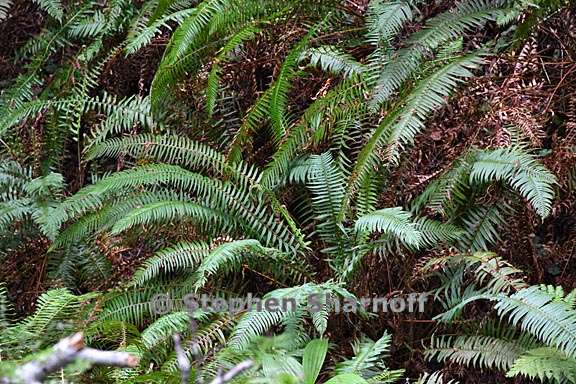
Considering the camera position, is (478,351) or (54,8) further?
(54,8)

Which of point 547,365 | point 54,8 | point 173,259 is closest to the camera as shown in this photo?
point 547,365

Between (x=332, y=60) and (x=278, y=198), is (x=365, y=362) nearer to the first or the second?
(x=278, y=198)

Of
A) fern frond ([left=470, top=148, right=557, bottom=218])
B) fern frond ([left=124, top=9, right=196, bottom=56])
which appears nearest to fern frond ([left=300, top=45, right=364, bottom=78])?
fern frond ([left=124, top=9, right=196, bottom=56])

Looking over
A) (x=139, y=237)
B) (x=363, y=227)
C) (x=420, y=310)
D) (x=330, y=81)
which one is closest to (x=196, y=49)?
(x=330, y=81)

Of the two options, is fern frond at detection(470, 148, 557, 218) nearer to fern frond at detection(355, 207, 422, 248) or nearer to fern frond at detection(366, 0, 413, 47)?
fern frond at detection(355, 207, 422, 248)

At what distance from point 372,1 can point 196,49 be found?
920mm

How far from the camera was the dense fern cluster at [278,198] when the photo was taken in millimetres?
2686

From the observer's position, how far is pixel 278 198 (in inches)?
142

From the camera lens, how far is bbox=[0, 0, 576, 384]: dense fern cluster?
8.81 feet

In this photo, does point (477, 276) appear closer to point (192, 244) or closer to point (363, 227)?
point (363, 227)

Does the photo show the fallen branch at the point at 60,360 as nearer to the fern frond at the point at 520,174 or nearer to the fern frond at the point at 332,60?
the fern frond at the point at 520,174

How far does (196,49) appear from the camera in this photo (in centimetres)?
367

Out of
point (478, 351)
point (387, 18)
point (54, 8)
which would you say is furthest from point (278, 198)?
point (54, 8)

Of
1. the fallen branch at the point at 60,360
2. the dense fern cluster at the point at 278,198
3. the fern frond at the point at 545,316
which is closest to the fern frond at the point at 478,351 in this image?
the dense fern cluster at the point at 278,198
